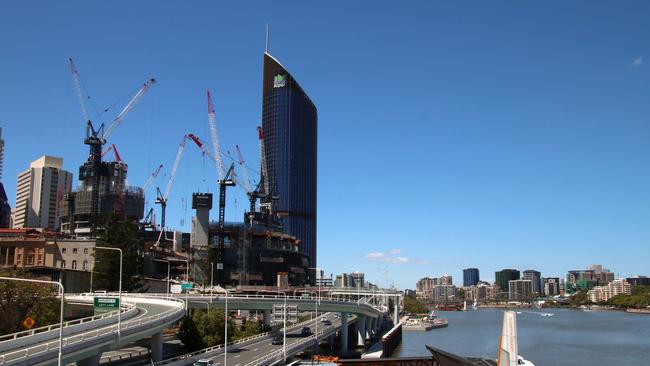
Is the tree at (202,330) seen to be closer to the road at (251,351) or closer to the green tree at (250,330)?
the road at (251,351)

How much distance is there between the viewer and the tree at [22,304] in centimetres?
6006

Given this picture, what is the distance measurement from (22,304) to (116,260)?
5240 centimetres

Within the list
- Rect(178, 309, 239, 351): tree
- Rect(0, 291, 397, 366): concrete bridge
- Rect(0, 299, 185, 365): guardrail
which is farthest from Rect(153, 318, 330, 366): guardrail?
Rect(0, 299, 185, 365): guardrail

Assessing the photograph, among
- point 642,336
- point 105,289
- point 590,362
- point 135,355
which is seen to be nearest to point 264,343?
point 135,355

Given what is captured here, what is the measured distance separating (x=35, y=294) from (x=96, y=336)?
2120cm

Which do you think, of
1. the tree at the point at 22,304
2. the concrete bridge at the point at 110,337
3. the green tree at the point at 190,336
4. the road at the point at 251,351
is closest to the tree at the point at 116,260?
the concrete bridge at the point at 110,337

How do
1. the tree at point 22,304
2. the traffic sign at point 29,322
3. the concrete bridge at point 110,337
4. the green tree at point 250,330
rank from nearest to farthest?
the concrete bridge at point 110,337 → the traffic sign at point 29,322 → the tree at point 22,304 → the green tree at point 250,330

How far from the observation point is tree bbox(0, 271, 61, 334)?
2365 inches

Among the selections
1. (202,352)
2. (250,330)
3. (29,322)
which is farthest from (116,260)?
Answer: (29,322)

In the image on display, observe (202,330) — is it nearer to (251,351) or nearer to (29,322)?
(251,351)

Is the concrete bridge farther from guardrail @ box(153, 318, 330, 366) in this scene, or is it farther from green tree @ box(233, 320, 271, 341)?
green tree @ box(233, 320, 271, 341)

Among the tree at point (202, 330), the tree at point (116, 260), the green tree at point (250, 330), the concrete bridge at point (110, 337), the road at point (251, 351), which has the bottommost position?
the road at point (251, 351)

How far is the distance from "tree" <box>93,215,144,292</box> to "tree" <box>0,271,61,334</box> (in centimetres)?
4849

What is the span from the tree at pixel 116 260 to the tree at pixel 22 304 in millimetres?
48494
